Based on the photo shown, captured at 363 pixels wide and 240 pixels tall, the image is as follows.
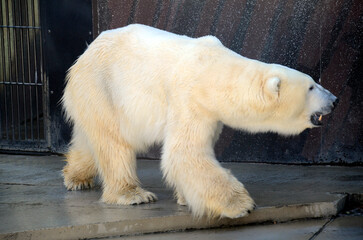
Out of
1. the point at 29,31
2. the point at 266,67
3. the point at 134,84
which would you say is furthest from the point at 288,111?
the point at 29,31

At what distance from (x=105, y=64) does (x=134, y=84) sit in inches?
13.8

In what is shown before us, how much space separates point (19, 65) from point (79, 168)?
9.90 feet

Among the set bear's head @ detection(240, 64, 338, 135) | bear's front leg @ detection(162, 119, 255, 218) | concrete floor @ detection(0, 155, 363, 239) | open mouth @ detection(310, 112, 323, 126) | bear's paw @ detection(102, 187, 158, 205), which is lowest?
concrete floor @ detection(0, 155, 363, 239)

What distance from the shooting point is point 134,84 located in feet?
18.0

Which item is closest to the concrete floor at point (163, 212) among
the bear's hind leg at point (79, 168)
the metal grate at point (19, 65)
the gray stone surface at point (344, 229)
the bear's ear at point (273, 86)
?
the gray stone surface at point (344, 229)

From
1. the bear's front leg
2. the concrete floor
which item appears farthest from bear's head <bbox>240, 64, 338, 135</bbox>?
the concrete floor

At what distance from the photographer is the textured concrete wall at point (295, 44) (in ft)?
22.4

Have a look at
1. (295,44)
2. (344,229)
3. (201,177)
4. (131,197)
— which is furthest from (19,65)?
(344,229)

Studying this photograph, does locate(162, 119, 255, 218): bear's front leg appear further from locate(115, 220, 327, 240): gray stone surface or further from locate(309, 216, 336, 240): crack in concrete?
locate(309, 216, 336, 240): crack in concrete

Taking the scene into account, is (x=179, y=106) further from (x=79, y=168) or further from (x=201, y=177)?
(x=79, y=168)

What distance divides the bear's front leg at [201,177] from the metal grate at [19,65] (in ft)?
10.2

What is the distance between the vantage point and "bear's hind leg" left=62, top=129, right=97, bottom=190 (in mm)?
6078

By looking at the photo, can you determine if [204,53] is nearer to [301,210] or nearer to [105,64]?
[105,64]

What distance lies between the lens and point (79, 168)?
6.13 m
